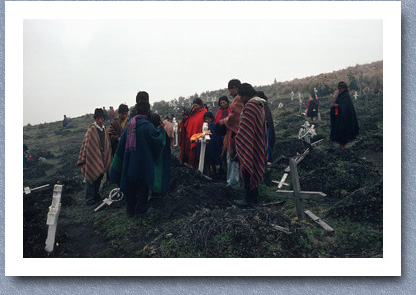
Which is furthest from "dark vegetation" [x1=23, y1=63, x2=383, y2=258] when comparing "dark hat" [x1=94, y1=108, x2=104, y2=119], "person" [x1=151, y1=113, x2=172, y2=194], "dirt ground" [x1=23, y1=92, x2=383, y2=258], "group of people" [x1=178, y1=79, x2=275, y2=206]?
"dark hat" [x1=94, y1=108, x2=104, y2=119]

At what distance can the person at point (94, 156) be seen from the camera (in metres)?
5.52

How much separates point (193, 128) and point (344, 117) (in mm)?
3081

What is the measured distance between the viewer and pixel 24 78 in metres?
4.11

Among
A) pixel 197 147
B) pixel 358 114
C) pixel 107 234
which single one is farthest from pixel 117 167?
pixel 358 114

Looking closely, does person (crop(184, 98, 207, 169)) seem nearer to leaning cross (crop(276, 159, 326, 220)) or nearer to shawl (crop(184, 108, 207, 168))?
shawl (crop(184, 108, 207, 168))

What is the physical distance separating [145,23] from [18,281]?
3.21 m

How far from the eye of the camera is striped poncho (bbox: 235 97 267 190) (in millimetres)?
4469

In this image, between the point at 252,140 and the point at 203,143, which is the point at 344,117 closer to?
the point at 203,143

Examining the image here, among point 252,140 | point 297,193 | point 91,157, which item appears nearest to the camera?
point 297,193

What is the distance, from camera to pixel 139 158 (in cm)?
454

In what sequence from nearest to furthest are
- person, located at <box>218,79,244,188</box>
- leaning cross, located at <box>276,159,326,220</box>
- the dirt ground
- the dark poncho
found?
1. the dirt ground
2. leaning cross, located at <box>276,159,326,220</box>
3. person, located at <box>218,79,244,188</box>
4. the dark poncho

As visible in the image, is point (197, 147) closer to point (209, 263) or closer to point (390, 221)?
point (209, 263)

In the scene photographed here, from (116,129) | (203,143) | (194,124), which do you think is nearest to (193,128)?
(194,124)

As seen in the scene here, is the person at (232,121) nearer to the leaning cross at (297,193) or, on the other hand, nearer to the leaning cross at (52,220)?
the leaning cross at (297,193)
